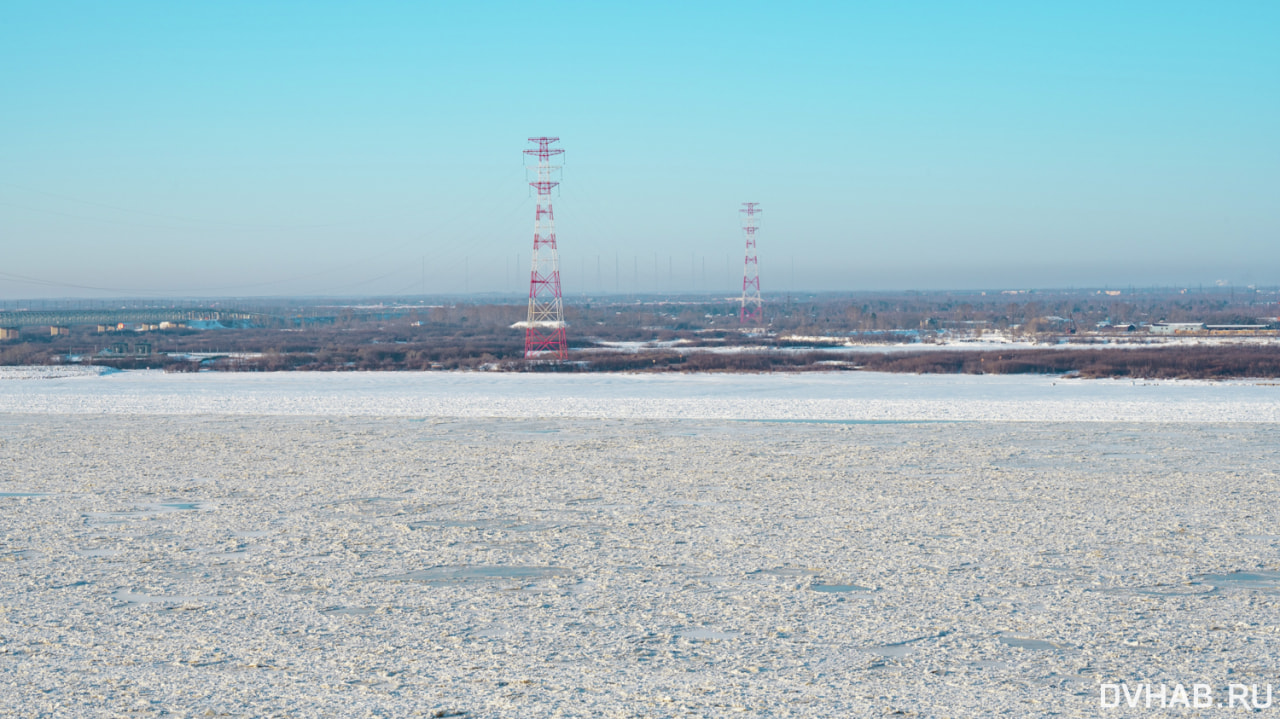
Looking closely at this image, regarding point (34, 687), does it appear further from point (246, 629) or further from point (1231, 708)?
point (1231, 708)

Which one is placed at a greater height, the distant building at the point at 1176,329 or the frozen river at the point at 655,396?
the distant building at the point at 1176,329

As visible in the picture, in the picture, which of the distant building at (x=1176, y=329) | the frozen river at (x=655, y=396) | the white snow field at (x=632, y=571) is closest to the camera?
the white snow field at (x=632, y=571)

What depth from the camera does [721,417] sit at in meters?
18.8

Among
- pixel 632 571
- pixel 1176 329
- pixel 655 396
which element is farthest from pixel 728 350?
pixel 632 571

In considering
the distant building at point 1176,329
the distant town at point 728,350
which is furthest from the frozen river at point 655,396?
the distant building at point 1176,329

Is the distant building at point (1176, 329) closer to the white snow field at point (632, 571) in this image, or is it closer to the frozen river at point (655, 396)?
the frozen river at point (655, 396)

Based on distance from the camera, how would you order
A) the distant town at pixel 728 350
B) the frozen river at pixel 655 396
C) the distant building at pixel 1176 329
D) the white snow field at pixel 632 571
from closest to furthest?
the white snow field at pixel 632 571 < the frozen river at pixel 655 396 < the distant town at pixel 728 350 < the distant building at pixel 1176 329

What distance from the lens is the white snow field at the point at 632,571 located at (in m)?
5.32

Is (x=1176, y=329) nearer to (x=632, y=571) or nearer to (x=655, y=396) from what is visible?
(x=655, y=396)

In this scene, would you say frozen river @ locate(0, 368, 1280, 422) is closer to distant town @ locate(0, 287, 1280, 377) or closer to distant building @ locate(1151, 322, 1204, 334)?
distant town @ locate(0, 287, 1280, 377)

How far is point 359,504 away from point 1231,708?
742 centimetres

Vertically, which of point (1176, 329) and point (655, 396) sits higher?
point (1176, 329)

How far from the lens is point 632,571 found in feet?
25.0

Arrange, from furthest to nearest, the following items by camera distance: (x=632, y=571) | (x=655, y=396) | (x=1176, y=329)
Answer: (x=1176, y=329), (x=655, y=396), (x=632, y=571)
